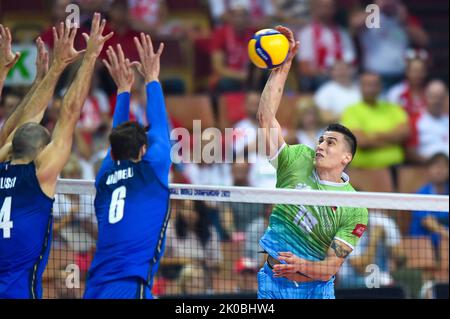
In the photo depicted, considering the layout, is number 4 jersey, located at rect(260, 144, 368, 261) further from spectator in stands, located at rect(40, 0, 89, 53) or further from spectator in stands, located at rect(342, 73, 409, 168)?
spectator in stands, located at rect(40, 0, 89, 53)

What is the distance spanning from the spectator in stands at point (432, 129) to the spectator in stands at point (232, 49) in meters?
2.84

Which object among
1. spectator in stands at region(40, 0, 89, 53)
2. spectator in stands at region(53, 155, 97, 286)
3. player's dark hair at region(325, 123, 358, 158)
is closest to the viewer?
player's dark hair at region(325, 123, 358, 158)

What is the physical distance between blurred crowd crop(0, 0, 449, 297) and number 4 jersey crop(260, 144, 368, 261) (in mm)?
2723

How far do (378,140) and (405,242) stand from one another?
2423mm

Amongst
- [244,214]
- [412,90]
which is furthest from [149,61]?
[412,90]

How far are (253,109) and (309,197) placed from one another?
572 cm

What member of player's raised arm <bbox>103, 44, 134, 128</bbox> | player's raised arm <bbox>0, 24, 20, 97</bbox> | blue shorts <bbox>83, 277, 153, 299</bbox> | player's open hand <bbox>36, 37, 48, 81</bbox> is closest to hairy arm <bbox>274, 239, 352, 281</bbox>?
blue shorts <bbox>83, 277, 153, 299</bbox>

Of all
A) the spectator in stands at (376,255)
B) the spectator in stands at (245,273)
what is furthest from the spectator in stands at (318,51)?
the spectator in stands at (245,273)

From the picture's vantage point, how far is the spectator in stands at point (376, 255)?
46.0 ft

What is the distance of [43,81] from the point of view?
1109cm

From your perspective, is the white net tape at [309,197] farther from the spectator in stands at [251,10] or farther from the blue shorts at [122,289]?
the spectator in stands at [251,10]

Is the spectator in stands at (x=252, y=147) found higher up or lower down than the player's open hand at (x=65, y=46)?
higher up

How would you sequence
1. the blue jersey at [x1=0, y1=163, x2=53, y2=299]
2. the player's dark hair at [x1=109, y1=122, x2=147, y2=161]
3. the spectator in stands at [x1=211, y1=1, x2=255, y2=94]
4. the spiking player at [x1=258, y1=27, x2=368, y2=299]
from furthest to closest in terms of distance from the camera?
the spectator in stands at [x1=211, y1=1, x2=255, y2=94], the spiking player at [x1=258, y1=27, x2=368, y2=299], the blue jersey at [x1=0, y1=163, x2=53, y2=299], the player's dark hair at [x1=109, y1=122, x2=147, y2=161]

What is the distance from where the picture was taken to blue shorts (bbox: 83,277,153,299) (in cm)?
986
